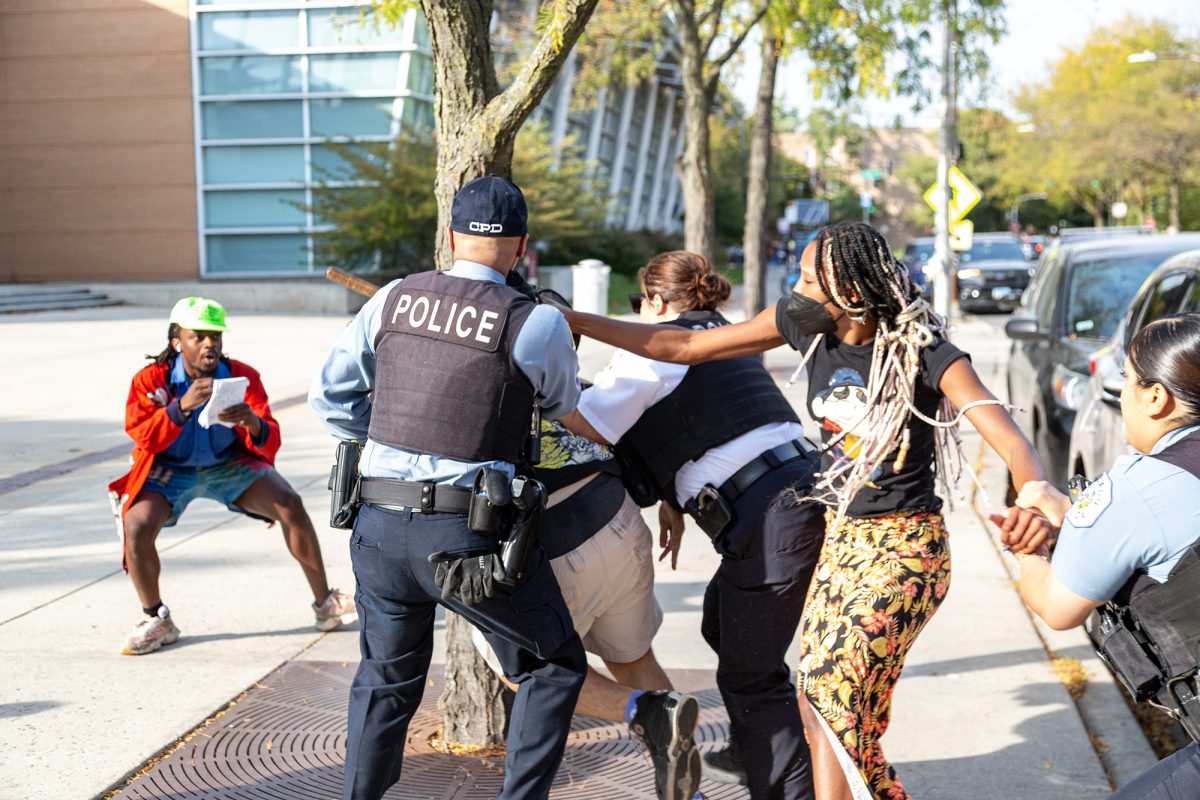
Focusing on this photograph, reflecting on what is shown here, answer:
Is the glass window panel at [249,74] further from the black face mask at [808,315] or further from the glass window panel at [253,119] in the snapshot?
the black face mask at [808,315]

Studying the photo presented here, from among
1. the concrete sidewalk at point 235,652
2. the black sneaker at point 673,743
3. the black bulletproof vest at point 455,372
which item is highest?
the black bulletproof vest at point 455,372

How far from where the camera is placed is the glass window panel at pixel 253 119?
29.5 metres

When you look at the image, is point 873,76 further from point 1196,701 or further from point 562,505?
point 1196,701

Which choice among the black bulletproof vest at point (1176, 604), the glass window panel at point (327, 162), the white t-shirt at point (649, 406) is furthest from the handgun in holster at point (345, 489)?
the glass window panel at point (327, 162)

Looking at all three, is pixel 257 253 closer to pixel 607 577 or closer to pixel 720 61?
pixel 720 61

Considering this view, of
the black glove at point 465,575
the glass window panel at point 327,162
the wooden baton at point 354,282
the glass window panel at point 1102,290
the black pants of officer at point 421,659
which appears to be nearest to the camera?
the black glove at point 465,575

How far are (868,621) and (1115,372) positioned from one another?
11.0 ft

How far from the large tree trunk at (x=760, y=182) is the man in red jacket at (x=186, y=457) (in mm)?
10465

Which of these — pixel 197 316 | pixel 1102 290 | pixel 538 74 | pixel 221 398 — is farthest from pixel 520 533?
pixel 1102 290

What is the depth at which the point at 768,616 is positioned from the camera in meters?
3.73

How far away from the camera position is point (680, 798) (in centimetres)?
373

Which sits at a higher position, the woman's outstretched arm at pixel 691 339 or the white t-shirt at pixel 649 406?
the woman's outstretched arm at pixel 691 339

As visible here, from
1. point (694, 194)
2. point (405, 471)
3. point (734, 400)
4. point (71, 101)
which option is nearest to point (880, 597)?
point (734, 400)

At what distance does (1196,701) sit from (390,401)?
1.90m
